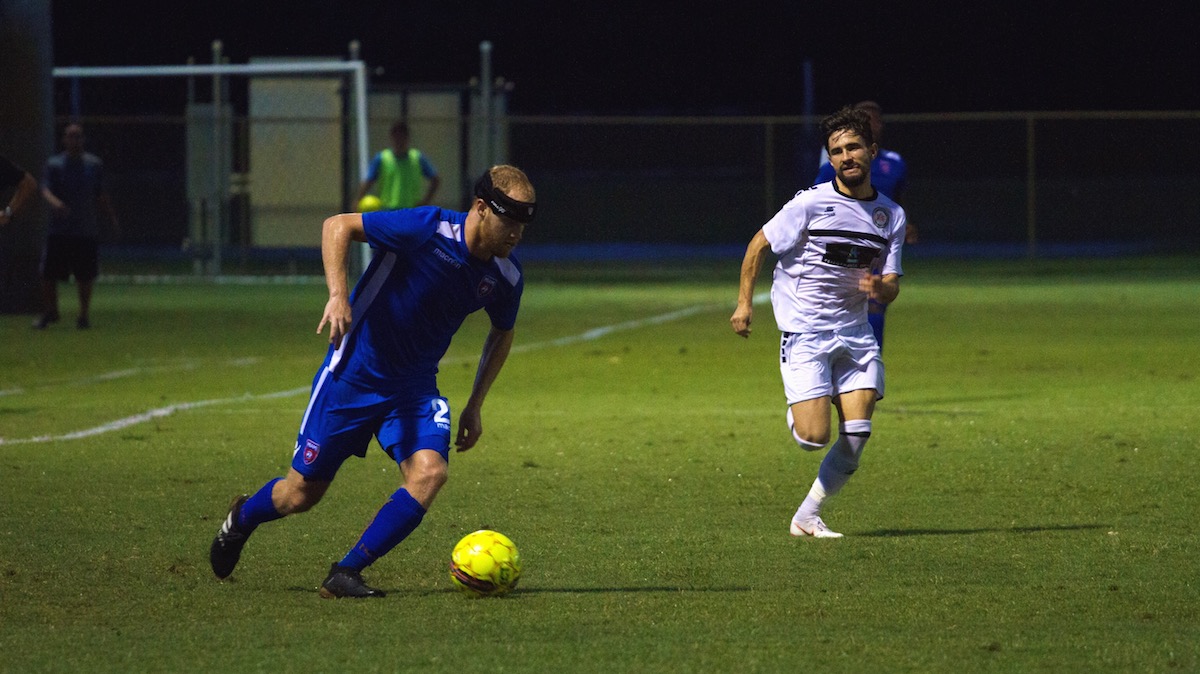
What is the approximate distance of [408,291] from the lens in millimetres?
6445

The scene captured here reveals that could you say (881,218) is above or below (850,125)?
below

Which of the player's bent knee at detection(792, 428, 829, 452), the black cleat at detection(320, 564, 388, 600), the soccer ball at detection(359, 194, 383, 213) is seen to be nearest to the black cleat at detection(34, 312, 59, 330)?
the soccer ball at detection(359, 194, 383, 213)

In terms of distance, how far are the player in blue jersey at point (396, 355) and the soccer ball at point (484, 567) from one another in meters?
0.22

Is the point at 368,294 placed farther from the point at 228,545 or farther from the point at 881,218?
the point at 881,218

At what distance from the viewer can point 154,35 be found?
54.9 meters

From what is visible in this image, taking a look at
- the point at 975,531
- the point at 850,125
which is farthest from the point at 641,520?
the point at 850,125

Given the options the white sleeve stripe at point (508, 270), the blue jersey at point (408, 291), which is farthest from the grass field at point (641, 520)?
the white sleeve stripe at point (508, 270)

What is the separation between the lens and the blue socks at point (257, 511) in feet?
21.6

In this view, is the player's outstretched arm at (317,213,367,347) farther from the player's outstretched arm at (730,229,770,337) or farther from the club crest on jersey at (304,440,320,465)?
the player's outstretched arm at (730,229,770,337)

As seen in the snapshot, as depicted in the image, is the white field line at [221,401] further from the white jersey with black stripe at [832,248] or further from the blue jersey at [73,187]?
the blue jersey at [73,187]

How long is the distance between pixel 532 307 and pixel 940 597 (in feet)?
51.7

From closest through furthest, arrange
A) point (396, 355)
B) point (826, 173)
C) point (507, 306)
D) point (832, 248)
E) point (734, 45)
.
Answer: point (396, 355)
point (507, 306)
point (832, 248)
point (826, 173)
point (734, 45)

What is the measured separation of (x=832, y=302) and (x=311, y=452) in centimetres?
253

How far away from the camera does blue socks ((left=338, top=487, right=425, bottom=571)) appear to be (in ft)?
21.0
